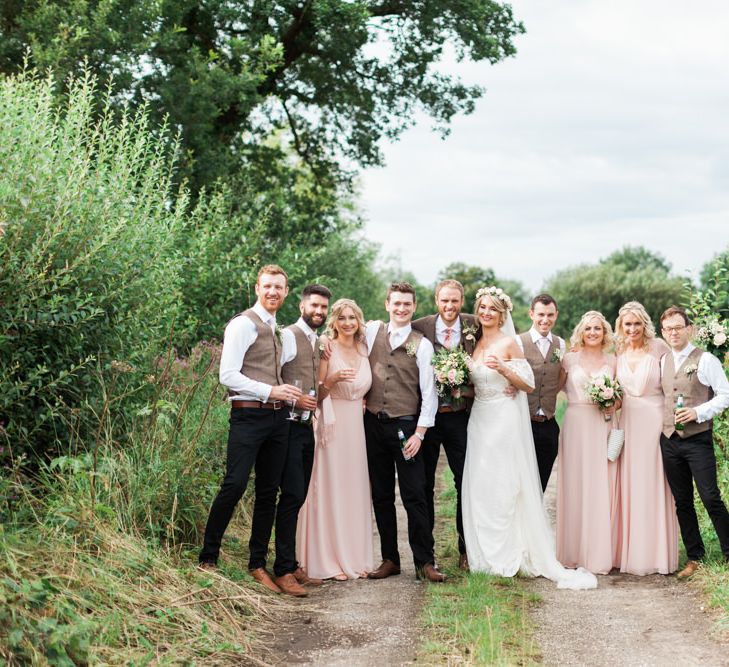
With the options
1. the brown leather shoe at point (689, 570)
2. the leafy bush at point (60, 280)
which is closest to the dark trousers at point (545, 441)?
the brown leather shoe at point (689, 570)

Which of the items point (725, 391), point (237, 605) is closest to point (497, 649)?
point (237, 605)

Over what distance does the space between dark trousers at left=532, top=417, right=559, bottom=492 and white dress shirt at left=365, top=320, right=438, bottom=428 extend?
1.21 m

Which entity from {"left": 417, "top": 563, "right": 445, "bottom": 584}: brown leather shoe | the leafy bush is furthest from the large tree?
{"left": 417, "top": 563, "right": 445, "bottom": 584}: brown leather shoe

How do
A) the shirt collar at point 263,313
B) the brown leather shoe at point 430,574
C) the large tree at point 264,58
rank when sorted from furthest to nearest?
the large tree at point 264,58 → the brown leather shoe at point 430,574 → the shirt collar at point 263,313

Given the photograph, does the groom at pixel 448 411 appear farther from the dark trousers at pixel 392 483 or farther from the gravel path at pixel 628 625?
the gravel path at pixel 628 625

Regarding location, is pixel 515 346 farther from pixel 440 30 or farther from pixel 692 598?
pixel 440 30

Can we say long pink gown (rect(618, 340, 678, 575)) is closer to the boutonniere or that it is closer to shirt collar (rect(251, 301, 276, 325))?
the boutonniere

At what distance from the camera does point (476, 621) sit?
593 cm

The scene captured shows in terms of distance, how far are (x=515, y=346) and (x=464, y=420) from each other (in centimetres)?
79

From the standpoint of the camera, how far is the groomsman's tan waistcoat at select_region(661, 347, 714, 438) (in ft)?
23.8

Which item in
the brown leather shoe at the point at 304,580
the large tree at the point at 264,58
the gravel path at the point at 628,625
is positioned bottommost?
the brown leather shoe at the point at 304,580

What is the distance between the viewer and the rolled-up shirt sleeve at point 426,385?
7.30 metres

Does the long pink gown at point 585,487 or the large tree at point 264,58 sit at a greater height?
the large tree at point 264,58

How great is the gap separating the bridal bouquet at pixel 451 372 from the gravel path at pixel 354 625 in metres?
1.53
